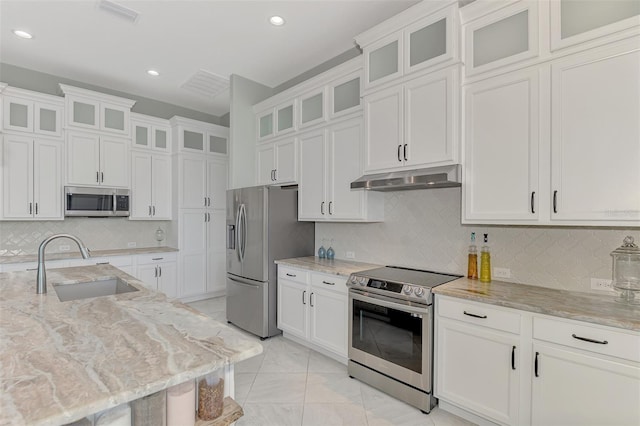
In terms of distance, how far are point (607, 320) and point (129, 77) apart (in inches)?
→ 211

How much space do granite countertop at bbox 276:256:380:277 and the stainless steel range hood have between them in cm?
79

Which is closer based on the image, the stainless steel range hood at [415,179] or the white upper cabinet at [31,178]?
the stainless steel range hood at [415,179]

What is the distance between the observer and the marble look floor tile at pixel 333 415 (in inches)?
83.4

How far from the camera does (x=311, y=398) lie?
240 centimetres

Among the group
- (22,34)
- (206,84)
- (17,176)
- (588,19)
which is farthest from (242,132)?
(588,19)

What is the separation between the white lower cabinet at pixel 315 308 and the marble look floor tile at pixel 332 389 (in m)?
0.23

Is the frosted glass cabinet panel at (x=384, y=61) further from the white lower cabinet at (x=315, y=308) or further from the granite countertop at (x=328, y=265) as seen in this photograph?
the white lower cabinet at (x=315, y=308)

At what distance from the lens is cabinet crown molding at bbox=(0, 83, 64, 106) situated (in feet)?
11.8

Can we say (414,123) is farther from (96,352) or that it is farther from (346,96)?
(96,352)

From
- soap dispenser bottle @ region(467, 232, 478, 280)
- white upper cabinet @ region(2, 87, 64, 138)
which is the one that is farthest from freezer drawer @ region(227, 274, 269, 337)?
white upper cabinet @ region(2, 87, 64, 138)

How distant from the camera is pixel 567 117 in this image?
73.8 inches

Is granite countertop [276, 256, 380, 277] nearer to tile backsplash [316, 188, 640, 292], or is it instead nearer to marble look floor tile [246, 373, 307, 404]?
tile backsplash [316, 188, 640, 292]

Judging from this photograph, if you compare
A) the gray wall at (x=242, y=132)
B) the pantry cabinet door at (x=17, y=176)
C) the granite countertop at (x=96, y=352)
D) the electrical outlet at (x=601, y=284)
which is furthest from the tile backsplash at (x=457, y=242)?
the pantry cabinet door at (x=17, y=176)

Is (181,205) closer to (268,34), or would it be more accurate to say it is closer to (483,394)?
(268,34)
